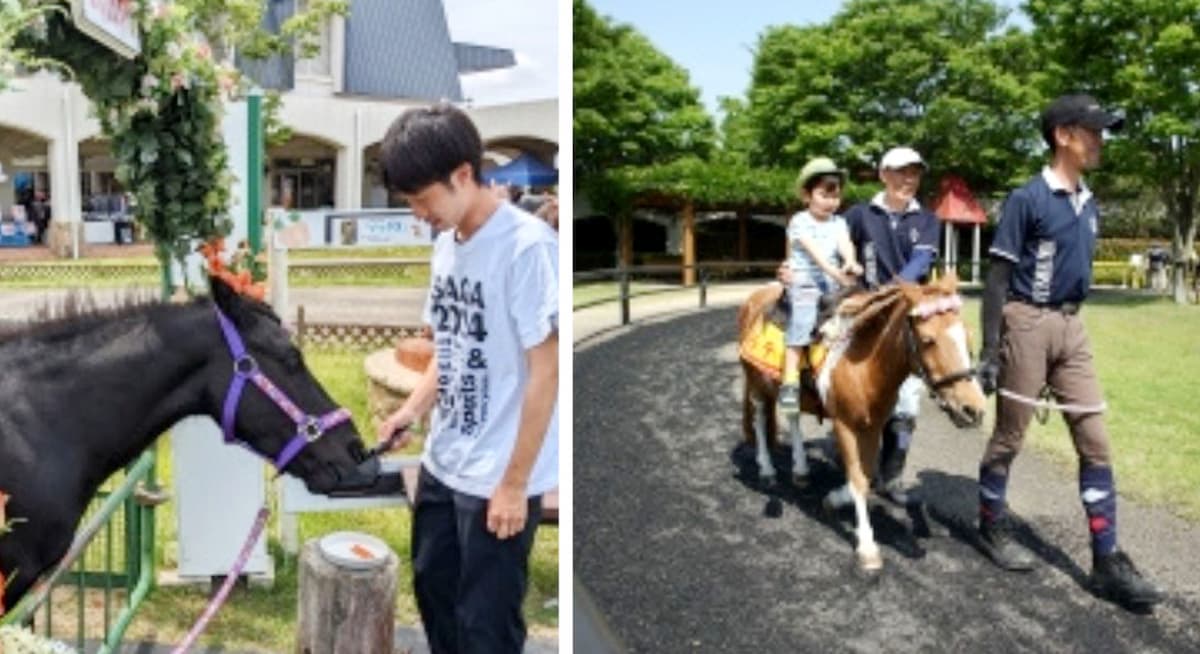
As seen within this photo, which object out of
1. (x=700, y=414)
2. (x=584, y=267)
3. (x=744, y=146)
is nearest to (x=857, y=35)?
(x=744, y=146)

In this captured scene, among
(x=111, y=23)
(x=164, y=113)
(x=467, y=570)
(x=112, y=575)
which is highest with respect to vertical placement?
(x=111, y=23)

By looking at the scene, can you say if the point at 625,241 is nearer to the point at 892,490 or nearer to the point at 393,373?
the point at 892,490

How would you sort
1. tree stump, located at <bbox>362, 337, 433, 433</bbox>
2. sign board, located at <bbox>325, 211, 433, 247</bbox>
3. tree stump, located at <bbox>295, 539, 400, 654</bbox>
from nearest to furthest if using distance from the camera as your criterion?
tree stump, located at <bbox>295, 539, 400, 654</bbox>
sign board, located at <bbox>325, 211, 433, 247</bbox>
tree stump, located at <bbox>362, 337, 433, 433</bbox>

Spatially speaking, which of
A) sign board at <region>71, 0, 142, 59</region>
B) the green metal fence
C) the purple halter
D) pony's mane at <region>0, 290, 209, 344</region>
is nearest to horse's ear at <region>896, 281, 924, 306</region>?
the purple halter

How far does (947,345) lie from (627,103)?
50cm

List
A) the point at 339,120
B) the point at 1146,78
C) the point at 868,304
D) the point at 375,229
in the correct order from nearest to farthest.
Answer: the point at 1146,78
the point at 868,304
the point at 339,120
the point at 375,229

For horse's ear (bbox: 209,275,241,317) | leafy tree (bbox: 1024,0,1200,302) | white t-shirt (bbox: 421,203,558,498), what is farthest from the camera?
horse's ear (bbox: 209,275,241,317)

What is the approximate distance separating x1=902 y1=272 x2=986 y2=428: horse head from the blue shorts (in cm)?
11

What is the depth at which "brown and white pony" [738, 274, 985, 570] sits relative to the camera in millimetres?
1442

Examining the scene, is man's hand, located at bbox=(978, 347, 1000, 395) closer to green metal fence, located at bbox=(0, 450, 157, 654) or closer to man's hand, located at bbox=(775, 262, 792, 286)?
man's hand, located at bbox=(775, 262, 792, 286)

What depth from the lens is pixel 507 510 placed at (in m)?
1.74

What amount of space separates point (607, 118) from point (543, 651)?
77.7 inches

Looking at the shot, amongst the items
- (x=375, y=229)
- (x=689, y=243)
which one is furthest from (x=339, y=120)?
(x=689, y=243)

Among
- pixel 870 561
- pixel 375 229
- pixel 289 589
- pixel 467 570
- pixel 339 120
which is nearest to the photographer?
pixel 870 561
